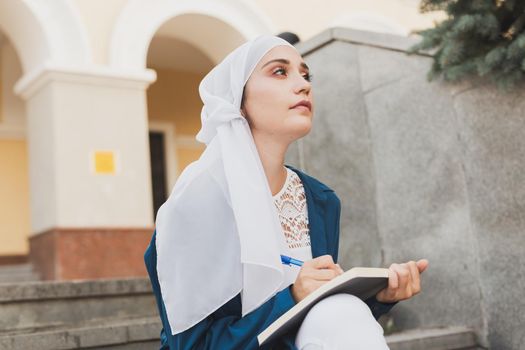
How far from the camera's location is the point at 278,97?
7.25 ft

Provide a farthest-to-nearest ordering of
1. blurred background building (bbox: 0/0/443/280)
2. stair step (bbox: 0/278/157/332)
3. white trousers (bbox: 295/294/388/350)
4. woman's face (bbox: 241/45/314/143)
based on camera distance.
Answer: blurred background building (bbox: 0/0/443/280)
stair step (bbox: 0/278/157/332)
woman's face (bbox: 241/45/314/143)
white trousers (bbox: 295/294/388/350)

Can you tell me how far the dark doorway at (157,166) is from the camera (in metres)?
12.6

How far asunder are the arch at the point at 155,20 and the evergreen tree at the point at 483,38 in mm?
5682

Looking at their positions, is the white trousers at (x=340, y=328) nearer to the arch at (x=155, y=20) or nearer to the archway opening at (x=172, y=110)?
the arch at (x=155, y=20)

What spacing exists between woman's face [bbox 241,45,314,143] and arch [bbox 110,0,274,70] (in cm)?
650

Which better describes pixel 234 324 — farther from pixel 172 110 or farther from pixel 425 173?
pixel 172 110

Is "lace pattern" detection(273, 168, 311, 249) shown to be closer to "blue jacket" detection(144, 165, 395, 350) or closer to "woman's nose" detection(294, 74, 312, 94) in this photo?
"blue jacket" detection(144, 165, 395, 350)

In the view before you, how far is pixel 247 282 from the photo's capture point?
6.34 feet

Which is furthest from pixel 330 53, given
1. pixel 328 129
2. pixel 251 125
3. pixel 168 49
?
pixel 168 49

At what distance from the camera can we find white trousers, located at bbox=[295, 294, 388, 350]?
1639 mm

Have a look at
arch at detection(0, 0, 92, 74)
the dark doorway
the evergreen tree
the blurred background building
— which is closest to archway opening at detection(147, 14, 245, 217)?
the dark doorway

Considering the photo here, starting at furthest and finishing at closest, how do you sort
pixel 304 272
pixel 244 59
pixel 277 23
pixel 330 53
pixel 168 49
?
1. pixel 168 49
2. pixel 277 23
3. pixel 330 53
4. pixel 244 59
5. pixel 304 272

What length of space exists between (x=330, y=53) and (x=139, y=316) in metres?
2.24

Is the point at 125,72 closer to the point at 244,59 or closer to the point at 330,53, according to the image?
the point at 330,53
